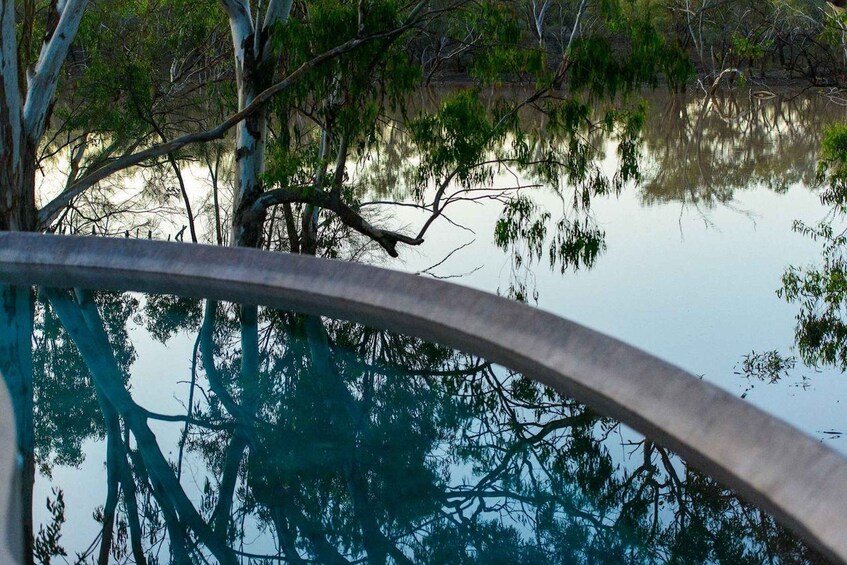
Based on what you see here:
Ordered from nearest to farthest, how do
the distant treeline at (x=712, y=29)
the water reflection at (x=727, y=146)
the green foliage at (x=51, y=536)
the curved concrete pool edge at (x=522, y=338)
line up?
the curved concrete pool edge at (x=522, y=338), the green foliage at (x=51, y=536), the water reflection at (x=727, y=146), the distant treeline at (x=712, y=29)

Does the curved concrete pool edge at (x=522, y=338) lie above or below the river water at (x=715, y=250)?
below

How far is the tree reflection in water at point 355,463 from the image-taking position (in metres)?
1.55

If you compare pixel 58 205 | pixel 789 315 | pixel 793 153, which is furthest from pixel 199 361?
pixel 793 153

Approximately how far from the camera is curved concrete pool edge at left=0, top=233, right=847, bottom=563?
137cm

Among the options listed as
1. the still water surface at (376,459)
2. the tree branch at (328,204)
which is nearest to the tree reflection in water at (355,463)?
the still water surface at (376,459)

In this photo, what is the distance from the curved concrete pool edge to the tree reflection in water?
0.25 feet

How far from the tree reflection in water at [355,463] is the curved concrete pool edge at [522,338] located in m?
0.08

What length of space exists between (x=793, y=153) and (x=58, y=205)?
33.6 feet

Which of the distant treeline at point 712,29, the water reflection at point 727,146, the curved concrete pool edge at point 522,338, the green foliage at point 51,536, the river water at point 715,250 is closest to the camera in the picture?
the curved concrete pool edge at point 522,338

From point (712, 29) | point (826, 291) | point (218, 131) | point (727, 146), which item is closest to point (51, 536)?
point (218, 131)

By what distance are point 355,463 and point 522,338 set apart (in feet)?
1.30

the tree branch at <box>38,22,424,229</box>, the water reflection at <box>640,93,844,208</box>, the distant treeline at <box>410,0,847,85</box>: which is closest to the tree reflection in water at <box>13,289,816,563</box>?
the tree branch at <box>38,22,424,229</box>

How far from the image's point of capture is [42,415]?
2170 millimetres

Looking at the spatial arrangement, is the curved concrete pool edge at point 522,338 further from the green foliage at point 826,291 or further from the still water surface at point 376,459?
the green foliage at point 826,291
